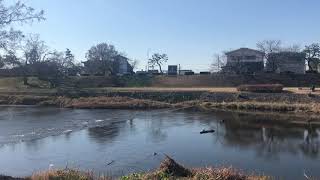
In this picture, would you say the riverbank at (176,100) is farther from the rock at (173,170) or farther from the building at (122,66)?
the rock at (173,170)

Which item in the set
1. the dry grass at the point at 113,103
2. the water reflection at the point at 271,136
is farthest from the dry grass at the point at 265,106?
the water reflection at the point at 271,136

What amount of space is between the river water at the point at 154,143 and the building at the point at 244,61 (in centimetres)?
4190

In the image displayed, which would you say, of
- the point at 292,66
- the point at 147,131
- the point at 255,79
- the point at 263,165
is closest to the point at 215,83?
the point at 255,79

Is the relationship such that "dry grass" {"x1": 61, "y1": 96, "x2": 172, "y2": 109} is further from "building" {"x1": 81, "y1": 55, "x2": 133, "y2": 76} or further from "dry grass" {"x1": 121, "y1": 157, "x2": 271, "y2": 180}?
"dry grass" {"x1": 121, "y1": 157, "x2": 271, "y2": 180}

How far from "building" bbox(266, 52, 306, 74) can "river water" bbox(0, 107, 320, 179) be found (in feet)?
141

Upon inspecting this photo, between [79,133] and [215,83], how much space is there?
46.0 m

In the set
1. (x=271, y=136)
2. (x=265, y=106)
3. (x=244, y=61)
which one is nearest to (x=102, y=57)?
(x=244, y=61)

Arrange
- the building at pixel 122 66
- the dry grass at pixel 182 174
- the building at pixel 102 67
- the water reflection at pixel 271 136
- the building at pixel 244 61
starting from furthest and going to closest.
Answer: the building at pixel 122 66 < the building at pixel 102 67 < the building at pixel 244 61 < the water reflection at pixel 271 136 < the dry grass at pixel 182 174

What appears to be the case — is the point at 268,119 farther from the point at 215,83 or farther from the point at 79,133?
the point at 215,83

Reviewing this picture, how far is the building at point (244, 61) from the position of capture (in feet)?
293

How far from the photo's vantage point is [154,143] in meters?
31.2

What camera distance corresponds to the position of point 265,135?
3478 cm

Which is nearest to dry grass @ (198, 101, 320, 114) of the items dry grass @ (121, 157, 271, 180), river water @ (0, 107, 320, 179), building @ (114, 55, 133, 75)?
river water @ (0, 107, 320, 179)

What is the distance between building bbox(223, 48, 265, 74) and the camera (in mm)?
89375
